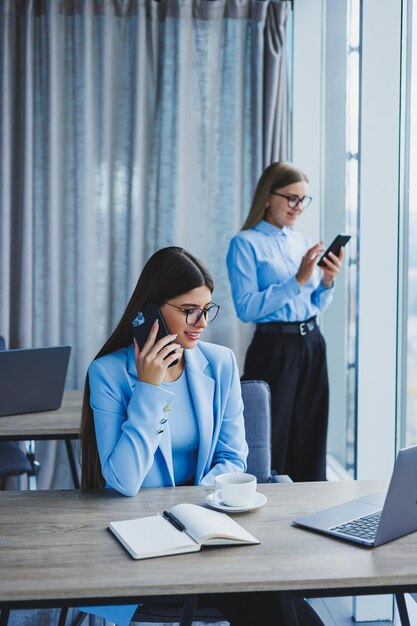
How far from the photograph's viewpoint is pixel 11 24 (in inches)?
145

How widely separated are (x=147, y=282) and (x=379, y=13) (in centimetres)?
137

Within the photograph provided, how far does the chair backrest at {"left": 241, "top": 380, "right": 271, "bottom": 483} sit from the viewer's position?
7.30 ft

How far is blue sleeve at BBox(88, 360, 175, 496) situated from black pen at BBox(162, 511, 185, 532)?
187mm

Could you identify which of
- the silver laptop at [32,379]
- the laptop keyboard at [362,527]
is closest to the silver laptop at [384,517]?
the laptop keyboard at [362,527]

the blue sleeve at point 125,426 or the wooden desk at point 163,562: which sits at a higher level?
the blue sleeve at point 125,426

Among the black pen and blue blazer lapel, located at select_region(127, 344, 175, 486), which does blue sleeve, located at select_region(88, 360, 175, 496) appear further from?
the black pen

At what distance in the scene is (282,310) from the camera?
10.3 feet

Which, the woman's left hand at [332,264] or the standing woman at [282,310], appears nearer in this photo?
the woman's left hand at [332,264]

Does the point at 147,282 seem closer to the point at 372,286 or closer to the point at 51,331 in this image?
the point at 372,286

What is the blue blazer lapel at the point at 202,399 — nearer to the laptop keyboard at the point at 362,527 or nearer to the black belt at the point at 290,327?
the laptop keyboard at the point at 362,527

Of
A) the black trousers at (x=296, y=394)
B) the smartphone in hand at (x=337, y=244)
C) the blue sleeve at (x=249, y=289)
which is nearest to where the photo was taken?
the smartphone in hand at (x=337, y=244)

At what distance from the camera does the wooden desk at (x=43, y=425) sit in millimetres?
2526

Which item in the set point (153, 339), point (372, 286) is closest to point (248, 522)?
point (153, 339)

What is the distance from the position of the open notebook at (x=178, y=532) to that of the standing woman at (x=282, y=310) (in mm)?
1659
